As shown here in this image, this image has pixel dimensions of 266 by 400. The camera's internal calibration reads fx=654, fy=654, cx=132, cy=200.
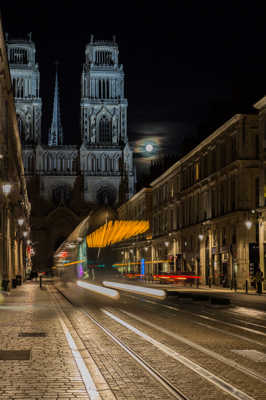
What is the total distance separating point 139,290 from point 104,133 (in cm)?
10248

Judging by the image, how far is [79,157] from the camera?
148625 mm

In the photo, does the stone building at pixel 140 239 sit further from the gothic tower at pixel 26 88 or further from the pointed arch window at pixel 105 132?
the gothic tower at pixel 26 88

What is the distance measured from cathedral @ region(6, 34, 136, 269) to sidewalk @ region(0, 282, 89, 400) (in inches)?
5033

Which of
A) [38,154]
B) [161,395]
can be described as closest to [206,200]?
[161,395]

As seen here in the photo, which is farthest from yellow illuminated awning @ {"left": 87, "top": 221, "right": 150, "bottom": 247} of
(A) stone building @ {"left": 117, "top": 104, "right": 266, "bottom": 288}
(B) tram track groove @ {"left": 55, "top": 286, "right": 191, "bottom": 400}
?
(B) tram track groove @ {"left": 55, "top": 286, "right": 191, "bottom": 400}

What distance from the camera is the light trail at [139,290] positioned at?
145 ft

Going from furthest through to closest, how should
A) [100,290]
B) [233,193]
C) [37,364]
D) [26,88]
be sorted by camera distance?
[26,88] < [233,193] < [100,290] < [37,364]

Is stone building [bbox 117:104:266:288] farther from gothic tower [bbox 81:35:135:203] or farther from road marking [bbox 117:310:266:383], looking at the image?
gothic tower [bbox 81:35:135:203]

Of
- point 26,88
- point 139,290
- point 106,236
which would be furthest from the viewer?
point 26,88

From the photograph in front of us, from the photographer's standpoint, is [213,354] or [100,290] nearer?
[213,354]

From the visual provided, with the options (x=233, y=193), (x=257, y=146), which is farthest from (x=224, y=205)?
(x=257, y=146)

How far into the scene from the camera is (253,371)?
11125 millimetres

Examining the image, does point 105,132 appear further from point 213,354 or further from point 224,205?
point 213,354

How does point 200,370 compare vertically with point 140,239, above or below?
below
